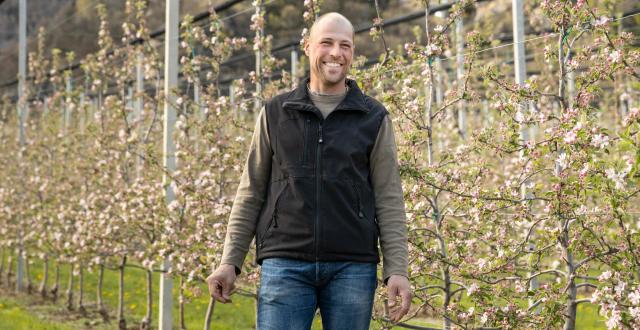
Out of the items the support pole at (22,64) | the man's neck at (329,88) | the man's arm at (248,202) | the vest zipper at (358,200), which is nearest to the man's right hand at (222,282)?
the man's arm at (248,202)

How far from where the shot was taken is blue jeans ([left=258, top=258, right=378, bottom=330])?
2.72 meters

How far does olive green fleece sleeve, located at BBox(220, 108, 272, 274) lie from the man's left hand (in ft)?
1.74

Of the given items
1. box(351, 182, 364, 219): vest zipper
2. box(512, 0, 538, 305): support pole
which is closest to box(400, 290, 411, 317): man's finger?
box(351, 182, 364, 219): vest zipper

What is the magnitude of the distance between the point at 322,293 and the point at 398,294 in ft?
0.81

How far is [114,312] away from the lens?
8.95 m

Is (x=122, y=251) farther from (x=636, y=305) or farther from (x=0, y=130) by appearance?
(x=0, y=130)

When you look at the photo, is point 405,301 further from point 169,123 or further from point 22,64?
point 22,64

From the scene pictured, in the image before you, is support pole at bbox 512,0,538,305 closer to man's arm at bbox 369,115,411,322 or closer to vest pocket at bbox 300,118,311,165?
man's arm at bbox 369,115,411,322

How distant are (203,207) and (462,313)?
248cm

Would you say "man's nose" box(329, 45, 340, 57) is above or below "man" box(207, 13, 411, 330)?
above

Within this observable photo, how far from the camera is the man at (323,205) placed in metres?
2.72

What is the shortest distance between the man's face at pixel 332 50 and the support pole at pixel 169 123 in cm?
366

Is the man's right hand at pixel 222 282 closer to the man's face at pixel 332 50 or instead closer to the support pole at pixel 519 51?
the man's face at pixel 332 50

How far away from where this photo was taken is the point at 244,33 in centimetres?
766
